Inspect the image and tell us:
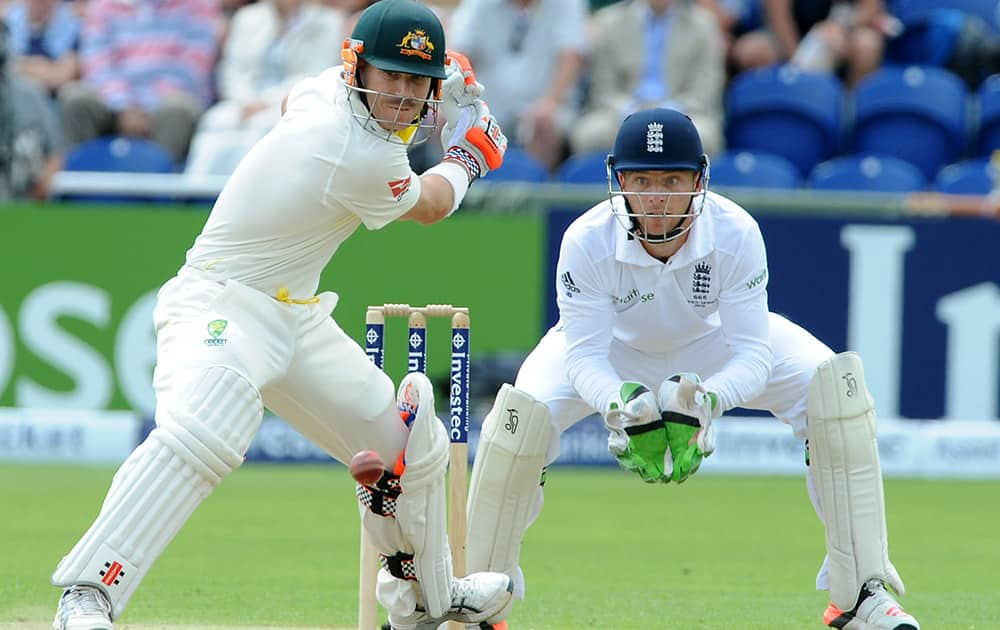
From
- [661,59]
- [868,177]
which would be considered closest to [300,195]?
[868,177]

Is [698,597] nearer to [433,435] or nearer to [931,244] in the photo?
[433,435]

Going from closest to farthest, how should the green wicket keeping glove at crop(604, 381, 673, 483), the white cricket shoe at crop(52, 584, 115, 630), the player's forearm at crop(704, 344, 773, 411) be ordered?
the white cricket shoe at crop(52, 584, 115, 630), the green wicket keeping glove at crop(604, 381, 673, 483), the player's forearm at crop(704, 344, 773, 411)

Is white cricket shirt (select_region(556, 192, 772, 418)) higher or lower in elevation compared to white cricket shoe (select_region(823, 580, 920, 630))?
higher

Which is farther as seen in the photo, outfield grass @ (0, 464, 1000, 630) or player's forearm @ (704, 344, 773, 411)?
outfield grass @ (0, 464, 1000, 630)

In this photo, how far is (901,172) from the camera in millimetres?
9047

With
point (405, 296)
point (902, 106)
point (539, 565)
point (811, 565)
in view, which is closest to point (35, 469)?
point (405, 296)

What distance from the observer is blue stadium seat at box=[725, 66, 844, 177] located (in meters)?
9.62

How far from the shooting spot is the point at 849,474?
4.07m

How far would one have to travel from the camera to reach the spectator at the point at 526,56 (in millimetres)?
9367

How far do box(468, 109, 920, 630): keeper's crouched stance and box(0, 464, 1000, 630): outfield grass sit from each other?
437 millimetres

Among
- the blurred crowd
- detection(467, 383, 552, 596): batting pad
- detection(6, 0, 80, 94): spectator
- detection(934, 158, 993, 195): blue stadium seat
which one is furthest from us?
detection(6, 0, 80, 94): spectator

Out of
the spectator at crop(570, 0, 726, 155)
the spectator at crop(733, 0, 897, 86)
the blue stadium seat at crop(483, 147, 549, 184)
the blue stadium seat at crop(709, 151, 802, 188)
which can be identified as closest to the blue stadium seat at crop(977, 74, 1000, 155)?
the spectator at crop(733, 0, 897, 86)

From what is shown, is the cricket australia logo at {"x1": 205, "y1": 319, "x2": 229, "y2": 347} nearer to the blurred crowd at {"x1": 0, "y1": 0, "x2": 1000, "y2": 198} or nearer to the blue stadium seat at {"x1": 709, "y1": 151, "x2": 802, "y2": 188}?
the blurred crowd at {"x1": 0, "y1": 0, "x2": 1000, "y2": 198}

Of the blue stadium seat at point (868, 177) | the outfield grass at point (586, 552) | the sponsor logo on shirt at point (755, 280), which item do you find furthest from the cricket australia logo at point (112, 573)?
the blue stadium seat at point (868, 177)
